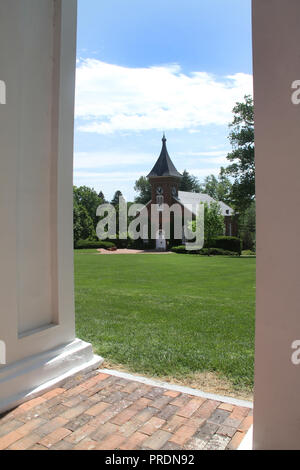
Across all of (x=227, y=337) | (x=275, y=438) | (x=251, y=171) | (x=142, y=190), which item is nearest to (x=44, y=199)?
(x=275, y=438)

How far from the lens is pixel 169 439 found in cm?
236

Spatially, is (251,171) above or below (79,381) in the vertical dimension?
above

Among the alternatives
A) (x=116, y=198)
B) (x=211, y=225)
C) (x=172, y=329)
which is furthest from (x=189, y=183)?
(x=172, y=329)

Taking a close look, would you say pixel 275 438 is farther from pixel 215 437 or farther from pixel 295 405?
pixel 215 437

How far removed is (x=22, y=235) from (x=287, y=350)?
229cm

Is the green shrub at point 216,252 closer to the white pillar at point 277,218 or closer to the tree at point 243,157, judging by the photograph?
the tree at point 243,157

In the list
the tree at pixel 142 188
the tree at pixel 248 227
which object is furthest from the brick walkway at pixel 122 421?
the tree at pixel 142 188

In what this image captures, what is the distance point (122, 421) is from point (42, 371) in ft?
2.96

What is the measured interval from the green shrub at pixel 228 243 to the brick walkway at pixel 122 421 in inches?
1105

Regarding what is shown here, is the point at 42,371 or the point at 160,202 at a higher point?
the point at 160,202

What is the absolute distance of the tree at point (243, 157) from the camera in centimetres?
3164

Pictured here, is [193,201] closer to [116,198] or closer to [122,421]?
[116,198]

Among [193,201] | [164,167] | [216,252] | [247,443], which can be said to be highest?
[164,167]

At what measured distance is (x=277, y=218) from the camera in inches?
71.7
